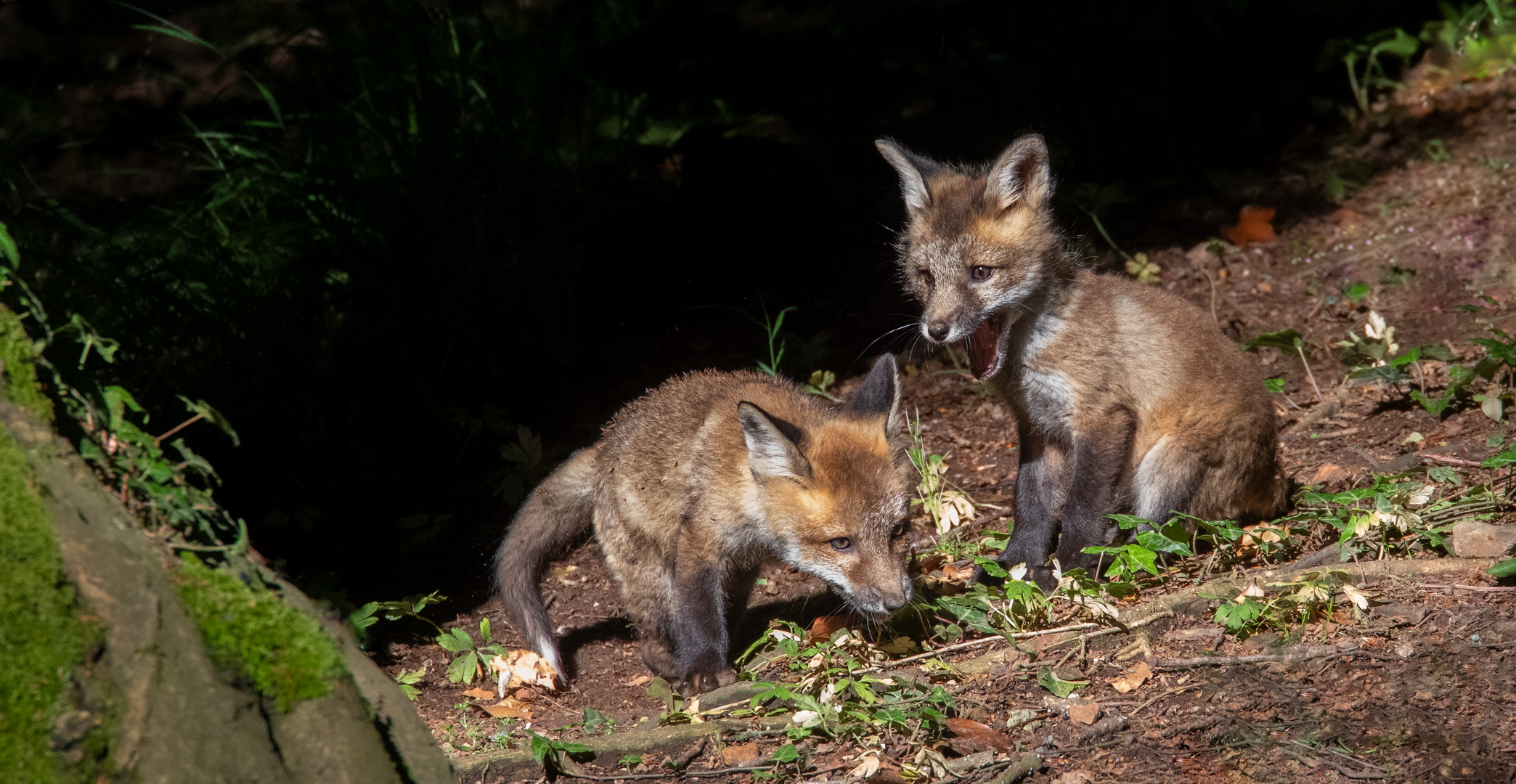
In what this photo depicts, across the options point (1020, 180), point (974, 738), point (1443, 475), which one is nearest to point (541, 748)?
point (974, 738)

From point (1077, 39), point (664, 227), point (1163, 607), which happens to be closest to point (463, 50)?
point (664, 227)

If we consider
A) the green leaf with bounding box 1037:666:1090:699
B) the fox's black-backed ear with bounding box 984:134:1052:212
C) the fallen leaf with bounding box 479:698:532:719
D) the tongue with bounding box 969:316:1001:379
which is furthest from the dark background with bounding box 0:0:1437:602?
the green leaf with bounding box 1037:666:1090:699

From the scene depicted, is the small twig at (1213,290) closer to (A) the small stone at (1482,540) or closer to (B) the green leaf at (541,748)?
(A) the small stone at (1482,540)

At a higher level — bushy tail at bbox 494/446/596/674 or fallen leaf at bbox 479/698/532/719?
bushy tail at bbox 494/446/596/674

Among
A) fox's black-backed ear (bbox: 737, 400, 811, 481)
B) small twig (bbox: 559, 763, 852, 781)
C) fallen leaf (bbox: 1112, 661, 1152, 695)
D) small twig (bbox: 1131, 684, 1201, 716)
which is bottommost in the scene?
small twig (bbox: 559, 763, 852, 781)

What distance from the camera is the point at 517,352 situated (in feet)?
19.7

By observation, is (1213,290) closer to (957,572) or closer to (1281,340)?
(1281,340)

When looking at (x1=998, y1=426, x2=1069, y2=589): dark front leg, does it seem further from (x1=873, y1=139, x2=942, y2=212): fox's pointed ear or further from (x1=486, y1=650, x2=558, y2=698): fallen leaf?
(x1=486, y1=650, x2=558, y2=698): fallen leaf

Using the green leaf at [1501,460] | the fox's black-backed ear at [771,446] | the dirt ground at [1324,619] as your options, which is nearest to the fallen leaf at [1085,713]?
the dirt ground at [1324,619]

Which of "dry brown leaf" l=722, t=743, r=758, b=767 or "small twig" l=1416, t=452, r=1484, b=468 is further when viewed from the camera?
"small twig" l=1416, t=452, r=1484, b=468

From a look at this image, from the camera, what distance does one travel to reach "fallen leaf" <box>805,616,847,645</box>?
405cm

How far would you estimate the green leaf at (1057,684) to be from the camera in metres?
3.25

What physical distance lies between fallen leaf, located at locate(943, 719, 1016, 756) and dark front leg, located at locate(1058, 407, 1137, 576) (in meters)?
1.54

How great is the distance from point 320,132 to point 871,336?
3.41m
